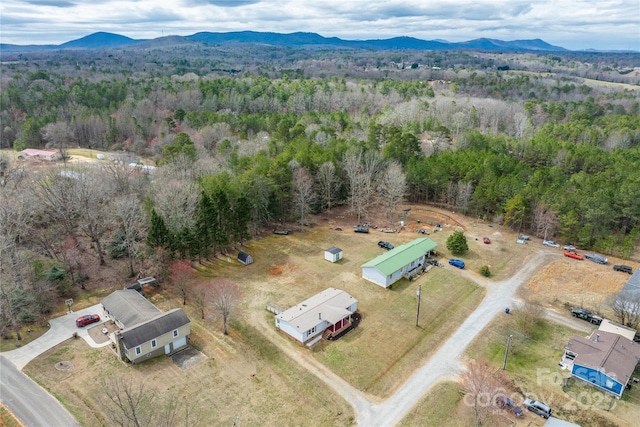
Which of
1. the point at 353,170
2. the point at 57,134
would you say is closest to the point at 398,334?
the point at 353,170

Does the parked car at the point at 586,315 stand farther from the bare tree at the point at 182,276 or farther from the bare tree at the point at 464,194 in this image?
the bare tree at the point at 182,276

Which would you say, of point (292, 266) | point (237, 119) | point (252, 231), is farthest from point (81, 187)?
point (237, 119)

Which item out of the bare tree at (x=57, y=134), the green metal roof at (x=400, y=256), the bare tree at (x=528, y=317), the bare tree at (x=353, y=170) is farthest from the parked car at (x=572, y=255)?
the bare tree at (x=57, y=134)

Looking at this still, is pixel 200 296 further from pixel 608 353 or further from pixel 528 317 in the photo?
pixel 608 353

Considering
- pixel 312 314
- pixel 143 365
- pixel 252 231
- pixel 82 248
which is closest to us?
pixel 143 365

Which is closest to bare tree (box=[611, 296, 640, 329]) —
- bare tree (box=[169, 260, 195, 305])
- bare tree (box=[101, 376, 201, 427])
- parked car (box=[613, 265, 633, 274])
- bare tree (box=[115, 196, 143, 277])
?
parked car (box=[613, 265, 633, 274])

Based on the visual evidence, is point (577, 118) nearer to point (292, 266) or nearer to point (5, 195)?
point (292, 266)
